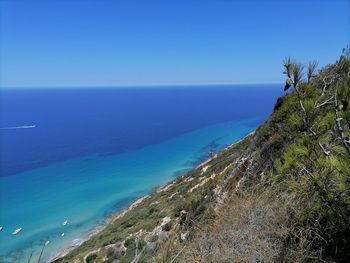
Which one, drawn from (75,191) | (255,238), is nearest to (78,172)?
(75,191)

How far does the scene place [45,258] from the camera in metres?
24.1

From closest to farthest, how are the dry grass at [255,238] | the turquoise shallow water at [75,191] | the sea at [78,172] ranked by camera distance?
the dry grass at [255,238]
the turquoise shallow water at [75,191]
the sea at [78,172]

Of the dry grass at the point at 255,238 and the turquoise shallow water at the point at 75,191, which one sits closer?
the dry grass at the point at 255,238

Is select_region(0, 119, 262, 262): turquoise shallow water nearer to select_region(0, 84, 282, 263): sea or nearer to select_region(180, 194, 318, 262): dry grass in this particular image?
select_region(0, 84, 282, 263): sea

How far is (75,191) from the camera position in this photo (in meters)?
41.9

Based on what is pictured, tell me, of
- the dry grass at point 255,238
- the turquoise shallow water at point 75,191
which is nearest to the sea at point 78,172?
the turquoise shallow water at point 75,191

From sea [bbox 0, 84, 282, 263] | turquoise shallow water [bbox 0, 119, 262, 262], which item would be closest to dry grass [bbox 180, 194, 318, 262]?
sea [bbox 0, 84, 282, 263]

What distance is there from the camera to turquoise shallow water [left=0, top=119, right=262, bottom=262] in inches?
1137

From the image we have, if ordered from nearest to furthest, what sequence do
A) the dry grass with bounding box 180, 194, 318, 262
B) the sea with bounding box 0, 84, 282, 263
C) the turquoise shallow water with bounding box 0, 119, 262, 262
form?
the dry grass with bounding box 180, 194, 318, 262 < the turquoise shallow water with bounding box 0, 119, 262, 262 < the sea with bounding box 0, 84, 282, 263

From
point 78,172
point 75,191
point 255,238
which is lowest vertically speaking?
point 78,172

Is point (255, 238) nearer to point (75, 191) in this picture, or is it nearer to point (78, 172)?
point (75, 191)

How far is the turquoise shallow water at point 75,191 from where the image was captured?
1137 inches

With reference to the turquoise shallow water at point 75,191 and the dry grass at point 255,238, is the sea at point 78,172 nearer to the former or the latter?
the turquoise shallow water at point 75,191

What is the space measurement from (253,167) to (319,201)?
4.97 metres
